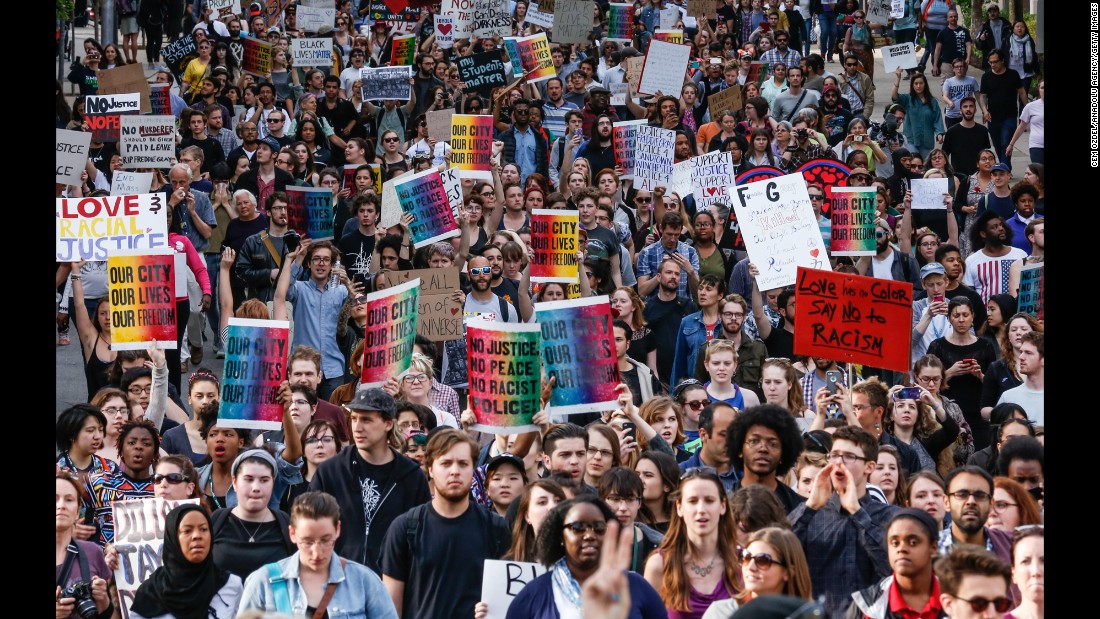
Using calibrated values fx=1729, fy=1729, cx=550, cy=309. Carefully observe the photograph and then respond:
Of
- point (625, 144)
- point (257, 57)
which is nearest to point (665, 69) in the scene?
point (625, 144)

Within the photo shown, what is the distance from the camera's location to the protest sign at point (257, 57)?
2097 centimetres

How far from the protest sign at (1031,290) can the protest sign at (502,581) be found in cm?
595

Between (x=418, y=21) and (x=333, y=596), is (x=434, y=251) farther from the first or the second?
(x=418, y=21)

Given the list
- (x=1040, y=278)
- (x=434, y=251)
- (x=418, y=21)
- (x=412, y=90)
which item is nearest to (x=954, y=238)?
(x=1040, y=278)

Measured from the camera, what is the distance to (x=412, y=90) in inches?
755

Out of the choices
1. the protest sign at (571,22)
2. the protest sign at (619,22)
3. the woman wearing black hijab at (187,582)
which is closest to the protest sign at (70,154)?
the woman wearing black hijab at (187,582)

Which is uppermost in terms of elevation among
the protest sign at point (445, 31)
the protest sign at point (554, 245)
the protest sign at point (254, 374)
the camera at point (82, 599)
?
the protest sign at point (445, 31)

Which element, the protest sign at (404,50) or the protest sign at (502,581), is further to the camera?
the protest sign at (404,50)

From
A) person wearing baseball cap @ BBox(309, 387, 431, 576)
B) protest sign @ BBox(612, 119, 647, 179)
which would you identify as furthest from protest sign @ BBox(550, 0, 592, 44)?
person wearing baseball cap @ BBox(309, 387, 431, 576)

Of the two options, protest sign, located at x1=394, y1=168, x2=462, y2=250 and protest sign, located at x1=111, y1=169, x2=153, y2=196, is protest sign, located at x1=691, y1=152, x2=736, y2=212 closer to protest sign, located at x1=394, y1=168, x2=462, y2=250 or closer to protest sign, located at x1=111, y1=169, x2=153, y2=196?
protest sign, located at x1=394, y1=168, x2=462, y2=250

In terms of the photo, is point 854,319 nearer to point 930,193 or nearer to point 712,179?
point 712,179

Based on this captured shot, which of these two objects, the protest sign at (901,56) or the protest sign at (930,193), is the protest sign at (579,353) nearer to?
the protest sign at (930,193)

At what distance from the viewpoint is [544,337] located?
933cm

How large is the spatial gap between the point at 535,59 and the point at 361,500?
38.8 feet
